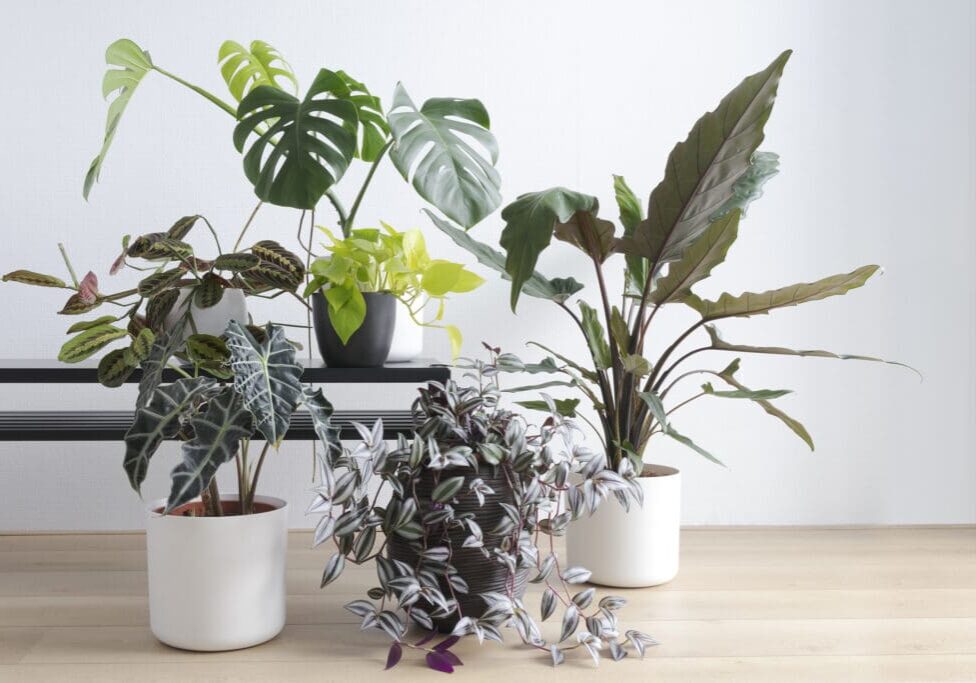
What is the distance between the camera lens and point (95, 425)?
1663mm

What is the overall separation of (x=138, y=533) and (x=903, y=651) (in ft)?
5.31

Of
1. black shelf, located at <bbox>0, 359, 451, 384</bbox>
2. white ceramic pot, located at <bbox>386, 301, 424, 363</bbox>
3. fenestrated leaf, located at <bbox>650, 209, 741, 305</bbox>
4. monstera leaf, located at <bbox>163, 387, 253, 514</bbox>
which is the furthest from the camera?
white ceramic pot, located at <bbox>386, 301, 424, 363</bbox>

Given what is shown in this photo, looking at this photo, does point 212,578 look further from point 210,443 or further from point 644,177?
point 644,177

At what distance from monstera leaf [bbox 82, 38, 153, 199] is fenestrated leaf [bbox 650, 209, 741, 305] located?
984 mm

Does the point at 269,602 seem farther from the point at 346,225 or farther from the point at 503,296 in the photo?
the point at 503,296

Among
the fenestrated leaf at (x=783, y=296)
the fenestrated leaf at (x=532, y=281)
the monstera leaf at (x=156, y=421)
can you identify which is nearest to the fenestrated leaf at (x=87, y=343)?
the monstera leaf at (x=156, y=421)

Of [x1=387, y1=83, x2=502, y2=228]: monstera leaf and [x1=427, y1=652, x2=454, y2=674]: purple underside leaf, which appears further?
[x1=387, y1=83, x2=502, y2=228]: monstera leaf

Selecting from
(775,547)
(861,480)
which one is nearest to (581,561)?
(775,547)

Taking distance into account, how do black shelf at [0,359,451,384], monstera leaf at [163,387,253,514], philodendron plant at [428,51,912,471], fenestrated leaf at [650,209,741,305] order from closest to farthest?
monstera leaf at [163,387,253,514] < philodendron plant at [428,51,912,471] < fenestrated leaf at [650,209,741,305] < black shelf at [0,359,451,384]

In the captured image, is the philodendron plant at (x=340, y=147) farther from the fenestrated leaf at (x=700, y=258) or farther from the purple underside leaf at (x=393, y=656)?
the purple underside leaf at (x=393, y=656)

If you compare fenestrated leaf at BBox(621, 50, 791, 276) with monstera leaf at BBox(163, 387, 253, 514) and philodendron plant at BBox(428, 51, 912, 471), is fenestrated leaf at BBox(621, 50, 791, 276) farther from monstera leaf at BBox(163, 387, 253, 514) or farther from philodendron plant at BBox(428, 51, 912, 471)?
monstera leaf at BBox(163, 387, 253, 514)

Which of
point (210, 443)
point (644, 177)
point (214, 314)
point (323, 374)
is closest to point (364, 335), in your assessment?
point (323, 374)

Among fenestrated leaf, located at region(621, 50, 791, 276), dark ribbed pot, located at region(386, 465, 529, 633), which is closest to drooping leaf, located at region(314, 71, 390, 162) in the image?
fenestrated leaf, located at region(621, 50, 791, 276)

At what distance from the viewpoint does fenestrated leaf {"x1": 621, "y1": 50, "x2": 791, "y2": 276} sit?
126 centimetres
